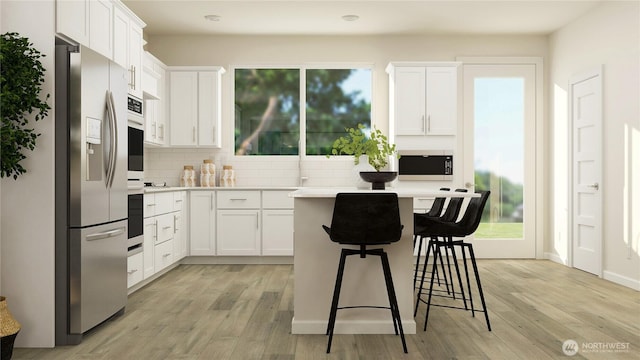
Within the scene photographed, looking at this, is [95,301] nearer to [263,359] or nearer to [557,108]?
[263,359]

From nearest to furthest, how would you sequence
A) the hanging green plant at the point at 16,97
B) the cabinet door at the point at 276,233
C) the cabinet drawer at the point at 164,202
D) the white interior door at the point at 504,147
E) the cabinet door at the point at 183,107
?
1. the hanging green plant at the point at 16,97
2. the cabinet drawer at the point at 164,202
3. the cabinet door at the point at 276,233
4. the cabinet door at the point at 183,107
5. the white interior door at the point at 504,147

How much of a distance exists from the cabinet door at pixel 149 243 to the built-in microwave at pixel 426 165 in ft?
9.92

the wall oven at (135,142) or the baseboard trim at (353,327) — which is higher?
the wall oven at (135,142)

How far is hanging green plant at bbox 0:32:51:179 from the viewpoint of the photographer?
2.82 metres

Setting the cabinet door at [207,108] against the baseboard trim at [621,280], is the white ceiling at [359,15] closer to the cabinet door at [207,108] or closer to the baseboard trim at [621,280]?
the cabinet door at [207,108]

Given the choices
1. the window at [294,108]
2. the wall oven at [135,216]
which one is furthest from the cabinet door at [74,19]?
the window at [294,108]

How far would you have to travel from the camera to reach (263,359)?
2918mm

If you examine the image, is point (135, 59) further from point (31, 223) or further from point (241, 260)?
point (241, 260)

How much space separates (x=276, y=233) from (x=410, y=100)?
7.74 ft

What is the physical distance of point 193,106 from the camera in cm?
657

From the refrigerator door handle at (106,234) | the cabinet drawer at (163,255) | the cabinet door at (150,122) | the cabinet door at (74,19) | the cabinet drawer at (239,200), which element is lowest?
the cabinet drawer at (163,255)

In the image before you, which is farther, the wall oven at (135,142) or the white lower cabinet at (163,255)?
the white lower cabinet at (163,255)

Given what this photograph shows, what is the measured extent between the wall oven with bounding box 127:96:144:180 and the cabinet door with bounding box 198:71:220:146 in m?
1.73

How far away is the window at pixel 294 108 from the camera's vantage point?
22.6 feet
